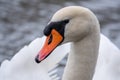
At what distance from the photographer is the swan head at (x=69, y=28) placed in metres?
2.86

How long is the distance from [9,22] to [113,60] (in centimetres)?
248

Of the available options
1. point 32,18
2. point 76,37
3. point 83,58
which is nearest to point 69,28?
point 76,37

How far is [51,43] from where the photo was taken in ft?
9.50

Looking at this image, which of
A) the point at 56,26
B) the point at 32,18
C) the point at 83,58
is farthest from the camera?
the point at 32,18

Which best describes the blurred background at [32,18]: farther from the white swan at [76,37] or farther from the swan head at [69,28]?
the swan head at [69,28]

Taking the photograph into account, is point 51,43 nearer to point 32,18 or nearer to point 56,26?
point 56,26

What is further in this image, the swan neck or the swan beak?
the swan neck

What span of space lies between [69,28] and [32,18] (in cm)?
352

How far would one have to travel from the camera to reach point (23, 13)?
653 cm

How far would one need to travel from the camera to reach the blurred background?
5.73 metres

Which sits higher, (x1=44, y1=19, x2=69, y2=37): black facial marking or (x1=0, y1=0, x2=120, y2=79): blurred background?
(x1=0, y1=0, x2=120, y2=79): blurred background

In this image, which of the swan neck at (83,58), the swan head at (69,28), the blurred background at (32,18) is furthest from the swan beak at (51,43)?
the blurred background at (32,18)

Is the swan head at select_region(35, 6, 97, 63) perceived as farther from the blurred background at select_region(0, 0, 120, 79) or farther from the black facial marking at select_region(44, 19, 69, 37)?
the blurred background at select_region(0, 0, 120, 79)

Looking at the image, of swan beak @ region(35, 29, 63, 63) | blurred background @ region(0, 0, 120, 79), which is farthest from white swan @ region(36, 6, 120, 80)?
blurred background @ region(0, 0, 120, 79)
